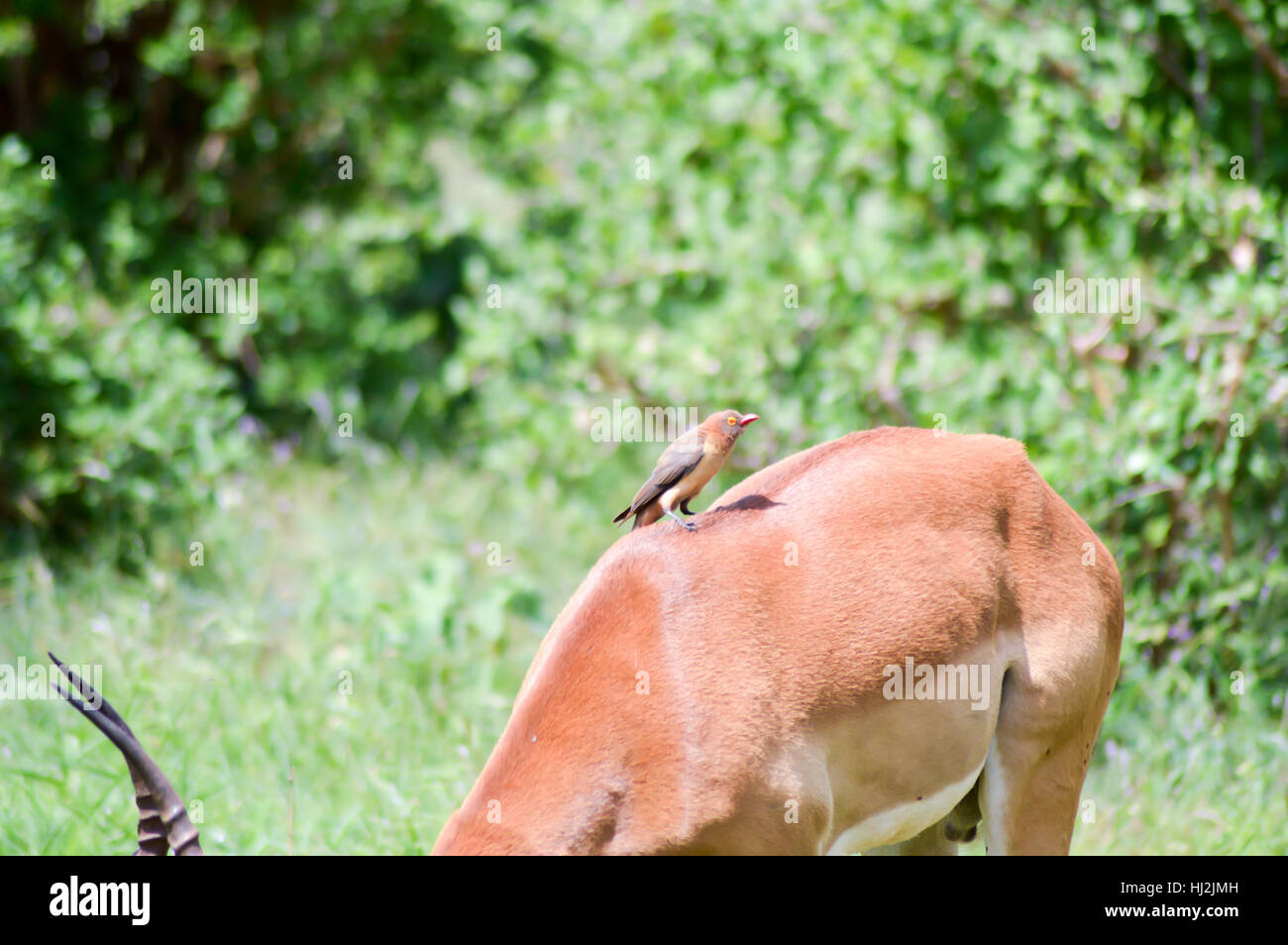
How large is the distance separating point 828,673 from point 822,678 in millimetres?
20

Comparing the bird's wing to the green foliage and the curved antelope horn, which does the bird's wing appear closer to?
the curved antelope horn

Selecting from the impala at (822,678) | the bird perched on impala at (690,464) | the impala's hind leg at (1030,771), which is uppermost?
the bird perched on impala at (690,464)

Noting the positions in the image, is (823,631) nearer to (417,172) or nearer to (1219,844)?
(1219,844)

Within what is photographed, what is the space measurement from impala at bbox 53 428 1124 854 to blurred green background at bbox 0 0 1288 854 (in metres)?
1.39

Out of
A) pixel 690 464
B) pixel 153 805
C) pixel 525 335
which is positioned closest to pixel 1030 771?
pixel 690 464

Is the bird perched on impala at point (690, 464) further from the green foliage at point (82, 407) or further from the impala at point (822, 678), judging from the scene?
the green foliage at point (82, 407)

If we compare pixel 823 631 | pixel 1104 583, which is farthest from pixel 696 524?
pixel 1104 583

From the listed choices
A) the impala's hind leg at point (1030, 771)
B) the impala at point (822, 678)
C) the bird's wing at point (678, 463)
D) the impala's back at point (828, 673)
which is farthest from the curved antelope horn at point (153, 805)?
the impala's hind leg at point (1030, 771)

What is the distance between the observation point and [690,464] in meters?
3.16

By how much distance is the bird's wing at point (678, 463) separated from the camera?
3.16 meters

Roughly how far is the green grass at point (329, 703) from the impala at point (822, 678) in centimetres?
129

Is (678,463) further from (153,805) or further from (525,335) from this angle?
(525,335)

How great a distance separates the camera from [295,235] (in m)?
9.04
